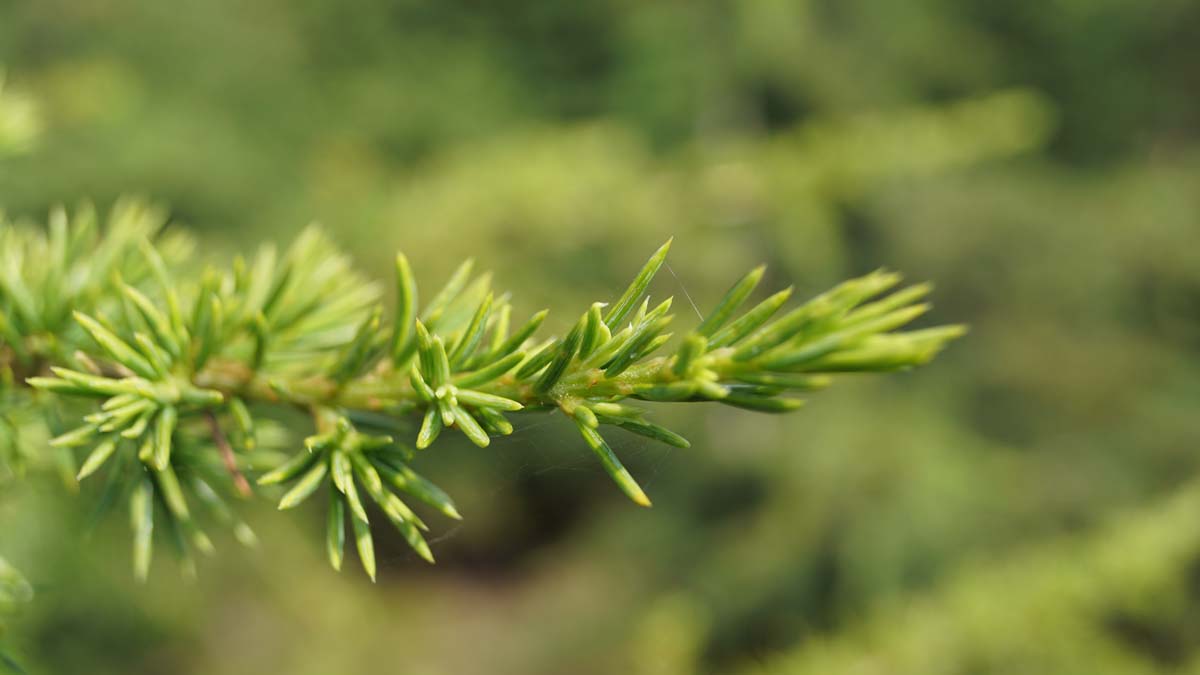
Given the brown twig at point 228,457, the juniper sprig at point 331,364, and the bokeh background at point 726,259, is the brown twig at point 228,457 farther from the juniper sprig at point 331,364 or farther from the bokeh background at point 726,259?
the bokeh background at point 726,259

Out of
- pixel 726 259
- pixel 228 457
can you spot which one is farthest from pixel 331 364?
pixel 726 259

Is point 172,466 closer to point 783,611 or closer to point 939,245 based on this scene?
point 783,611

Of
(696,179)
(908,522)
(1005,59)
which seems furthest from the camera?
(1005,59)

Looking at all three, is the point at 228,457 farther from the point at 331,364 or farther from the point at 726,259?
the point at 726,259

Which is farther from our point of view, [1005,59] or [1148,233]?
[1005,59]

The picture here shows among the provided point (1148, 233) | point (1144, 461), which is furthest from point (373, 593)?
point (1148, 233)

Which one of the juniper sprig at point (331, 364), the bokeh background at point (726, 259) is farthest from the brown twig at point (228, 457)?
the bokeh background at point (726, 259)
